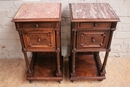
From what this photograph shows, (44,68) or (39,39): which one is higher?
(39,39)

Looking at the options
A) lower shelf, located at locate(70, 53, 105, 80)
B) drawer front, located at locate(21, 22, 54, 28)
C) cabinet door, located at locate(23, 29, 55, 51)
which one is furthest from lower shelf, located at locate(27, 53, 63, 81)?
drawer front, located at locate(21, 22, 54, 28)

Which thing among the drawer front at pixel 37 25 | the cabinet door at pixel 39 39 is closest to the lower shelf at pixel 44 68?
the cabinet door at pixel 39 39

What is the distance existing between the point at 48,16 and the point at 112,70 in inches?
42.3

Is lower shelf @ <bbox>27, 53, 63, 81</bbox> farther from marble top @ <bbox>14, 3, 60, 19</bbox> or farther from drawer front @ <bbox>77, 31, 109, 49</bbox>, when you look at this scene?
marble top @ <bbox>14, 3, 60, 19</bbox>

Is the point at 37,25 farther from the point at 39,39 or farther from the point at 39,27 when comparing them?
the point at 39,39

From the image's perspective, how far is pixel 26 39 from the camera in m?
1.17

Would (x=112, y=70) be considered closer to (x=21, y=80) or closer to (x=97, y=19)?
(x=97, y=19)

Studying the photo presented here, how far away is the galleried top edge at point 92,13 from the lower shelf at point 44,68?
71 centimetres

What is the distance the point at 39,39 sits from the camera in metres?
1.16

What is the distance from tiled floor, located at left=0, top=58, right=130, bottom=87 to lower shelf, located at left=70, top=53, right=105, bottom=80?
9 cm

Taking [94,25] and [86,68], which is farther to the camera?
[86,68]

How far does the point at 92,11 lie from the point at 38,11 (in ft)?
1.52

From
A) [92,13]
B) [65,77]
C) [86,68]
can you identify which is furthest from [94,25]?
[65,77]

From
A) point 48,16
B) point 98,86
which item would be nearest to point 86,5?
point 48,16
